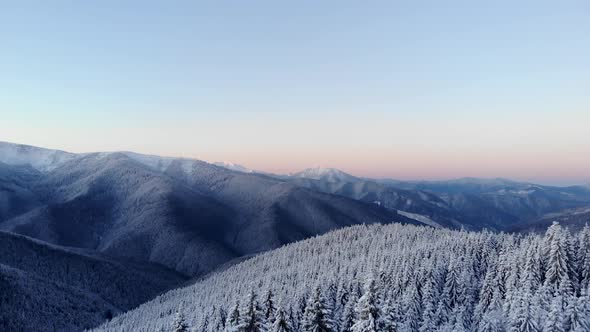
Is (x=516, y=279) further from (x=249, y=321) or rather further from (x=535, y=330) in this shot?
(x=249, y=321)

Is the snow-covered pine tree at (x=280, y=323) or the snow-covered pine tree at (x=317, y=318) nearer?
the snow-covered pine tree at (x=317, y=318)

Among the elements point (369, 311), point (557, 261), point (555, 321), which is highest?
point (369, 311)

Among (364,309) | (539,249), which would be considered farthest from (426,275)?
(364,309)

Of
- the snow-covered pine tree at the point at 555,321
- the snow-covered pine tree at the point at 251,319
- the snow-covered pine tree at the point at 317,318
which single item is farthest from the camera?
→ the snow-covered pine tree at the point at 555,321

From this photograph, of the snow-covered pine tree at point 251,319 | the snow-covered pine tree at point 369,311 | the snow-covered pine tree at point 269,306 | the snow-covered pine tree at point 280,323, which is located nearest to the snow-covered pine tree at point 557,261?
the snow-covered pine tree at point 369,311

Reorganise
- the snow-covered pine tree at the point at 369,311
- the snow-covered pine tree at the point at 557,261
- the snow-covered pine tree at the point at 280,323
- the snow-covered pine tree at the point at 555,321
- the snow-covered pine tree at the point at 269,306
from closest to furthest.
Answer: the snow-covered pine tree at the point at 369,311 → the snow-covered pine tree at the point at 280,323 → the snow-covered pine tree at the point at 269,306 → the snow-covered pine tree at the point at 555,321 → the snow-covered pine tree at the point at 557,261

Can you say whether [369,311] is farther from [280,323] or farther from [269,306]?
[269,306]

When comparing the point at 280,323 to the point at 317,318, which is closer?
the point at 317,318

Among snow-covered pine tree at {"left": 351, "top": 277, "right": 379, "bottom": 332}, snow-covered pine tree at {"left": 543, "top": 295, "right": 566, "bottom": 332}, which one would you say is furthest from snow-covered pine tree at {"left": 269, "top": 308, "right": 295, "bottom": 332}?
snow-covered pine tree at {"left": 543, "top": 295, "right": 566, "bottom": 332}

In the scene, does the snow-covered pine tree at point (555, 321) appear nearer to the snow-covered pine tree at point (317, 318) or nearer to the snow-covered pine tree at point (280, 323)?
the snow-covered pine tree at point (317, 318)

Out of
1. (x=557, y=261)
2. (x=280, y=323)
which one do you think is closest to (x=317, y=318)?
(x=280, y=323)

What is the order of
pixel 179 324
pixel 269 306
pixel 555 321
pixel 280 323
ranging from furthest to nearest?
pixel 555 321 < pixel 269 306 < pixel 179 324 < pixel 280 323
